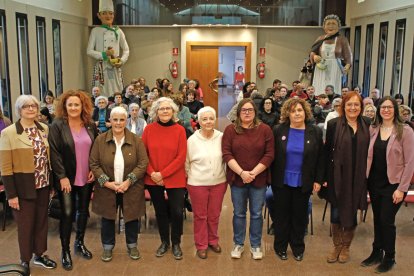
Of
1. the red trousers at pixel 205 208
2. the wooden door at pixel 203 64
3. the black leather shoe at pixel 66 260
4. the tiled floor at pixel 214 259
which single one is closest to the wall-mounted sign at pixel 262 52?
the wooden door at pixel 203 64

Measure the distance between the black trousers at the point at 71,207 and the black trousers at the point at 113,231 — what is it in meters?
0.23

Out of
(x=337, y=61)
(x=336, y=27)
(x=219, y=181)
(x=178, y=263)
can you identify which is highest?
(x=336, y=27)

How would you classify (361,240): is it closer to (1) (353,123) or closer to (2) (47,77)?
(1) (353,123)

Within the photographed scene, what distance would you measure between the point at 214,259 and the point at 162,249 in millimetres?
529

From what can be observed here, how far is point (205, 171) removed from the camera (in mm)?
4242

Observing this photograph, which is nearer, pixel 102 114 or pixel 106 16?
pixel 102 114

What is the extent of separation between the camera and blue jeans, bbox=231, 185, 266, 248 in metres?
4.27

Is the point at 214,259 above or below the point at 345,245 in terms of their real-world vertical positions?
below

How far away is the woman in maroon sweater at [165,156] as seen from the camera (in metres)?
4.18

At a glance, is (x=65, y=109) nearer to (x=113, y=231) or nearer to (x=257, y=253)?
(x=113, y=231)

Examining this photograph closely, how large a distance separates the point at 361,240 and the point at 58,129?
11.0ft

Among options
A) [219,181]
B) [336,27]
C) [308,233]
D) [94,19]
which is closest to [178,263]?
[219,181]

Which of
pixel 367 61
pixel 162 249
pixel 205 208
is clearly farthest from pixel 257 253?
pixel 367 61

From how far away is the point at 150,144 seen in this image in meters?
4.24
